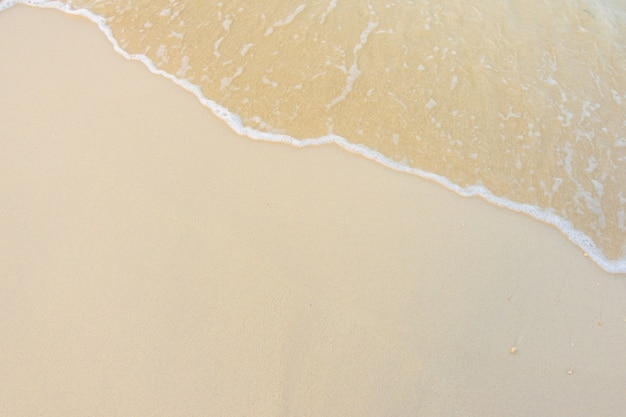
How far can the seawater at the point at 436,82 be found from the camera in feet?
10.9

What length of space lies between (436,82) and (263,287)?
86.6 inches

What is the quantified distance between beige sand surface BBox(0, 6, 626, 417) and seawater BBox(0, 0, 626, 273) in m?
0.27

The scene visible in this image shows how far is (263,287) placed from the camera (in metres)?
2.67

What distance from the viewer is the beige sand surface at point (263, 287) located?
238 centimetres

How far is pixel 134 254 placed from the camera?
278 centimetres

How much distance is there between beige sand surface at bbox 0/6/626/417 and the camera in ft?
7.79

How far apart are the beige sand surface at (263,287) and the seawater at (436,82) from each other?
0.27 m

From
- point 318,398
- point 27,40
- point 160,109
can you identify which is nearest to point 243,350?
point 318,398

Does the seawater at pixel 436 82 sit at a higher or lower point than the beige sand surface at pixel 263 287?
higher

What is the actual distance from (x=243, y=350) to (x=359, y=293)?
69 centimetres

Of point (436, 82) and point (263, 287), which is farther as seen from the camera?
point (436, 82)

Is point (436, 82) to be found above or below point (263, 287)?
above

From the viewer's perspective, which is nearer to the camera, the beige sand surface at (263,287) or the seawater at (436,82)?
the beige sand surface at (263,287)

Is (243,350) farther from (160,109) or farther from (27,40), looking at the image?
(27,40)
